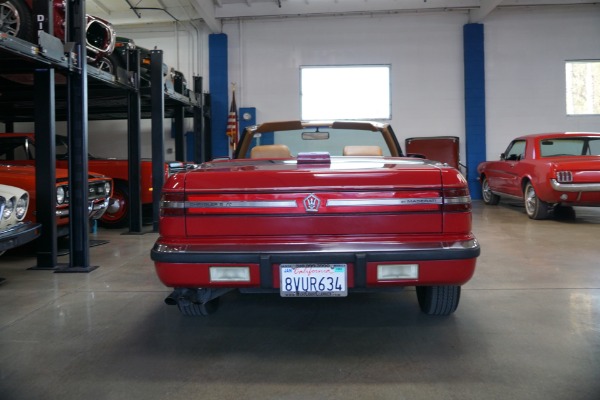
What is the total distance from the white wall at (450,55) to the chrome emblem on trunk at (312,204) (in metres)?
10.2

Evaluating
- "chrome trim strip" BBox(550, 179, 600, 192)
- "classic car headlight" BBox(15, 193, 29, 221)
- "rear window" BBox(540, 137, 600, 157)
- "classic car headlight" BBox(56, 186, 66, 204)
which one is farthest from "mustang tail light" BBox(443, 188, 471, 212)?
"rear window" BBox(540, 137, 600, 157)

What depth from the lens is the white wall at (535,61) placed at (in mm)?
12016

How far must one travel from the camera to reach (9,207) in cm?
397

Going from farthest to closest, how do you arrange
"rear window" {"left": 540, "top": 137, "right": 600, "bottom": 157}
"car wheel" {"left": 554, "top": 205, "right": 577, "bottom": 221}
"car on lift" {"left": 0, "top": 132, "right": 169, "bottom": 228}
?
"car wheel" {"left": 554, "top": 205, "right": 577, "bottom": 221}
"rear window" {"left": 540, "top": 137, "right": 600, "bottom": 157}
"car on lift" {"left": 0, "top": 132, "right": 169, "bottom": 228}

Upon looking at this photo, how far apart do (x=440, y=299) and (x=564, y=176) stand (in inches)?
202

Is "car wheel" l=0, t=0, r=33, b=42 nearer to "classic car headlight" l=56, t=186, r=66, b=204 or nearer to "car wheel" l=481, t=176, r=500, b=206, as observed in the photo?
"classic car headlight" l=56, t=186, r=66, b=204

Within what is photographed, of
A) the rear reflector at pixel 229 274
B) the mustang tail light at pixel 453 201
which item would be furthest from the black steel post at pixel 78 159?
the mustang tail light at pixel 453 201

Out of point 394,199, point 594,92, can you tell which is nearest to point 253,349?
point 394,199

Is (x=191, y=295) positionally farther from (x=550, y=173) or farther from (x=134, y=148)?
(x=550, y=173)

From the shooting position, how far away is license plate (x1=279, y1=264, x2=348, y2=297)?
2.30 m

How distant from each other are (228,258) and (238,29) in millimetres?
11131

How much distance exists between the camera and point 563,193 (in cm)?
708

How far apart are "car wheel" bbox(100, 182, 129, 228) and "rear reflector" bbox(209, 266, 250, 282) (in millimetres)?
5833

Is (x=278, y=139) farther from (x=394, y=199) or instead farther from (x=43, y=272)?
(x=43, y=272)
